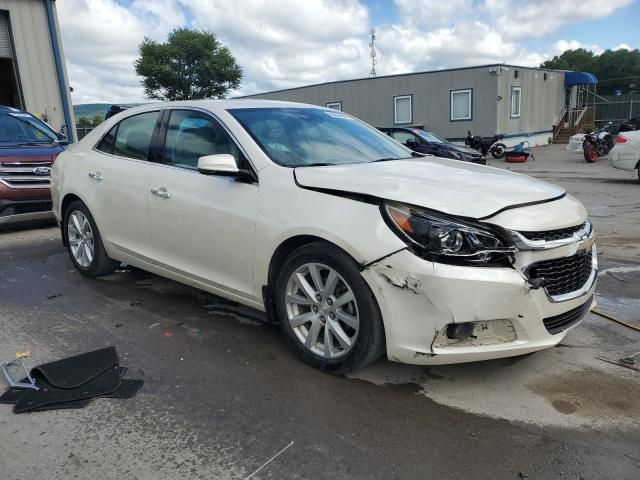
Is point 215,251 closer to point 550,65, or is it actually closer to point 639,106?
point 639,106

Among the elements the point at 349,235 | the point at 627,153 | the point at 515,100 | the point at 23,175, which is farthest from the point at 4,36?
the point at 515,100

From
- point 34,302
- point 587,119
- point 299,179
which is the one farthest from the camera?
point 587,119

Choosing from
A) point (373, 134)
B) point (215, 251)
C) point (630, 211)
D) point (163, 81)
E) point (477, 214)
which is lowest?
point (630, 211)

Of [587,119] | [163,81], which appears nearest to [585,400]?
[587,119]

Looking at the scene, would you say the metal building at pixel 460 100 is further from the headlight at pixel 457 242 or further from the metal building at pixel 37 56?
the headlight at pixel 457 242

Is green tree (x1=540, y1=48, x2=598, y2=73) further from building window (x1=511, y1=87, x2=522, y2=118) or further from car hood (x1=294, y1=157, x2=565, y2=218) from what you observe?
car hood (x1=294, y1=157, x2=565, y2=218)

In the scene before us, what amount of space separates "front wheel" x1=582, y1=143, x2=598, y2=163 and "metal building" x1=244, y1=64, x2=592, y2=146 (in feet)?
19.0

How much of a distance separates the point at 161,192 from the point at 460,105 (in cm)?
2244

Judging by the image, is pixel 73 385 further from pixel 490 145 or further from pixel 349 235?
pixel 490 145

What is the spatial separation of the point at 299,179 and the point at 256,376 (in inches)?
48.2

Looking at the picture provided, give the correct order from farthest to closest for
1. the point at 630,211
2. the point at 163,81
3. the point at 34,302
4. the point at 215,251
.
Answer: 1. the point at 163,81
2. the point at 630,211
3. the point at 34,302
4. the point at 215,251

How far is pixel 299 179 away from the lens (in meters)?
3.21

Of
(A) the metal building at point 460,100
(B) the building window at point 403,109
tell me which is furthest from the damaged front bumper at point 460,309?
(B) the building window at point 403,109

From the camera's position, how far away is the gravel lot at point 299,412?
2.39m
